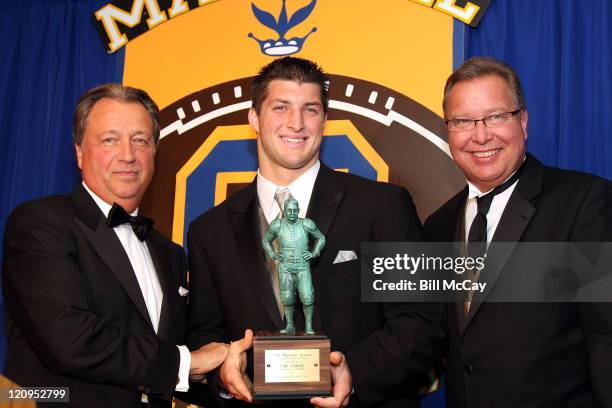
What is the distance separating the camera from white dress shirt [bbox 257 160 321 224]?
2.50 metres

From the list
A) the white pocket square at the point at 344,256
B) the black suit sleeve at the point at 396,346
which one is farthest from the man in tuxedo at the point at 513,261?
the white pocket square at the point at 344,256

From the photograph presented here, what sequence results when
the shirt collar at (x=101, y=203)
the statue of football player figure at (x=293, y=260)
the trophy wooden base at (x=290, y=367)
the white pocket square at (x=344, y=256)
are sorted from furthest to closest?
the shirt collar at (x=101, y=203), the white pocket square at (x=344, y=256), the statue of football player figure at (x=293, y=260), the trophy wooden base at (x=290, y=367)

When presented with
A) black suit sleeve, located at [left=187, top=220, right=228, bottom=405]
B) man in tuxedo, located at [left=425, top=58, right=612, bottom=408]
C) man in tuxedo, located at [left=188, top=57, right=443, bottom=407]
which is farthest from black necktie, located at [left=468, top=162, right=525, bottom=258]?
black suit sleeve, located at [left=187, top=220, right=228, bottom=405]

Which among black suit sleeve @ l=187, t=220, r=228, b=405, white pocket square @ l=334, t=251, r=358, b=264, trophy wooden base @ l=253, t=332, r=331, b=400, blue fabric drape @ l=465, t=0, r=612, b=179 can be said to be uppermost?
blue fabric drape @ l=465, t=0, r=612, b=179

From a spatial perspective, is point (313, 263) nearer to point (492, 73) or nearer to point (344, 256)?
point (344, 256)

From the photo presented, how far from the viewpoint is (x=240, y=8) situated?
3.79 m

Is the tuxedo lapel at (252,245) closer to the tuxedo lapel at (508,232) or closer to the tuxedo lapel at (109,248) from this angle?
the tuxedo lapel at (109,248)

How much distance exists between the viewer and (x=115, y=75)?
12.9 ft

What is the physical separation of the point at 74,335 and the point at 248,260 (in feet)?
1.99

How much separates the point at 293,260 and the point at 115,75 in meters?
2.24

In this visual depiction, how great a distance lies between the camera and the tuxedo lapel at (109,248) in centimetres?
240

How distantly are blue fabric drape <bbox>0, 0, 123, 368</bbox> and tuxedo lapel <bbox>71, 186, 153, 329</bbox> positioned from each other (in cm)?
159

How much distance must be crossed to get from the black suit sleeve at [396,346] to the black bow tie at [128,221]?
89 cm

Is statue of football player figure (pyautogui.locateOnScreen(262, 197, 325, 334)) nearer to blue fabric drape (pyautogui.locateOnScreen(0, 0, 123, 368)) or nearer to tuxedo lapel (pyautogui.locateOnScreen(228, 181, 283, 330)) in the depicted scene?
tuxedo lapel (pyautogui.locateOnScreen(228, 181, 283, 330))
